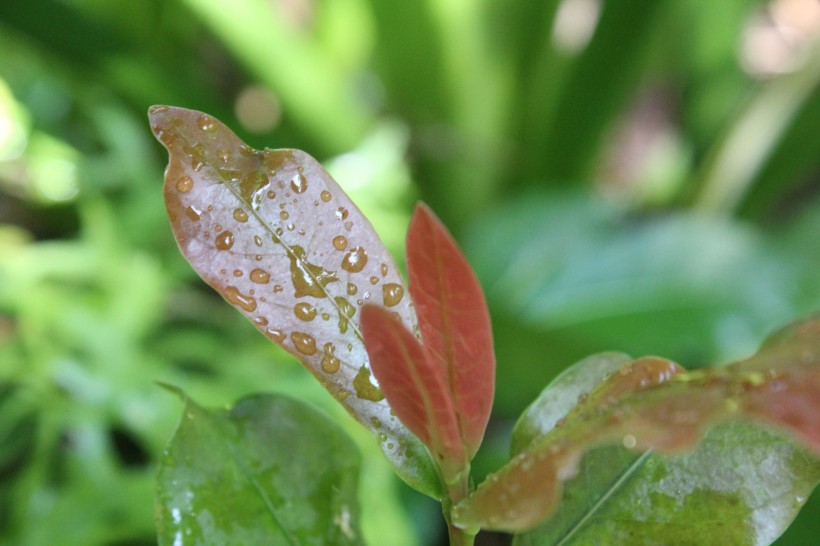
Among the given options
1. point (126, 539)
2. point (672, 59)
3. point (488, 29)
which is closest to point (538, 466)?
point (126, 539)

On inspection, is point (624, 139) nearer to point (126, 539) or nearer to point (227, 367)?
point (227, 367)

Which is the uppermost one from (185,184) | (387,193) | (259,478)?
(185,184)

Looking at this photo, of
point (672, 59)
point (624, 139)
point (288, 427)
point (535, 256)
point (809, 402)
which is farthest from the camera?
point (624, 139)

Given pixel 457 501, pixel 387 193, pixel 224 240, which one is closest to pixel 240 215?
pixel 224 240

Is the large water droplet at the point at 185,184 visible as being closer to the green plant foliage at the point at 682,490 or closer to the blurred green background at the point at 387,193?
the green plant foliage at the point at 682,490

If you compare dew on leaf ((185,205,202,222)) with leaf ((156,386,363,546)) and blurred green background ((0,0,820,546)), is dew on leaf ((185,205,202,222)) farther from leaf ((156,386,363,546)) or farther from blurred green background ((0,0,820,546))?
blurred green background ((0,0,820,546))

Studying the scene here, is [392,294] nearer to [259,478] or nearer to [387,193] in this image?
[259,478]
